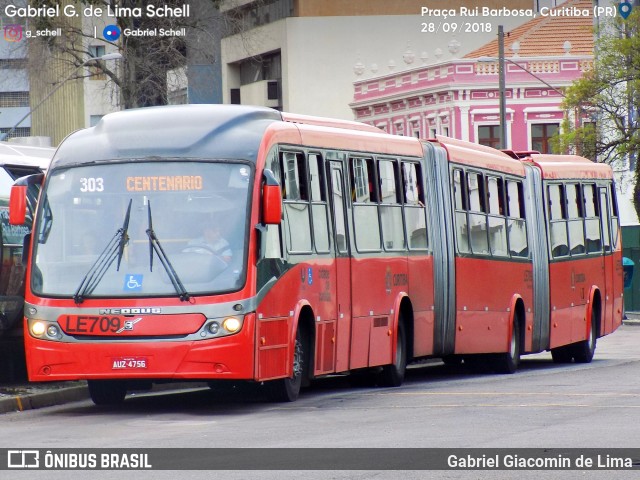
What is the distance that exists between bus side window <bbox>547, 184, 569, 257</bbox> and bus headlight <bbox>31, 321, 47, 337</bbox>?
11773mm

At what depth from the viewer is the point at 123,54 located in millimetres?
52469

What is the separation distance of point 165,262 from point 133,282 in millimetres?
360

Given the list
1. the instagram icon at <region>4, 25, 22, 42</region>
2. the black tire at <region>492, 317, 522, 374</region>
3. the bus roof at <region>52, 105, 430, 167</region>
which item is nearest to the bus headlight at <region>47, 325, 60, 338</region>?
the bus roof at <region>52, 105, 430, 167</region>

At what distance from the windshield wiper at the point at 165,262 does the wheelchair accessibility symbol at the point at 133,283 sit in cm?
15

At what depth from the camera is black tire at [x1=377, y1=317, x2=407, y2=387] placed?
2058 cm

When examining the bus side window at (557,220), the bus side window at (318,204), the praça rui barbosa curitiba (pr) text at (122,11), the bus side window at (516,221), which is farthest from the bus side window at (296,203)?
the praça rui barbosa curitiba (pr) text at (122,11)

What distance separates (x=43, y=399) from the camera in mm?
18594

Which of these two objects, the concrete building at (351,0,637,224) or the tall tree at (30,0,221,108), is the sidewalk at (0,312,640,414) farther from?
the concrete building at (351,0,637,224)

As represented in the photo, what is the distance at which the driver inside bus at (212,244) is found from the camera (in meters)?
16.3

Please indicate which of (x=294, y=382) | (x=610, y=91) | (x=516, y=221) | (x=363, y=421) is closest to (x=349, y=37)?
(x=610, y=91)

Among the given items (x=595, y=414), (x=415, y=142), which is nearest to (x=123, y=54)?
(x=415, y=142)

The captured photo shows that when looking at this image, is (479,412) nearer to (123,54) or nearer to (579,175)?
(579,175)

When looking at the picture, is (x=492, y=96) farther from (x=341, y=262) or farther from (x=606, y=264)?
(x=341, y=262)

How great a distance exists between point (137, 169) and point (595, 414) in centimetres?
489
